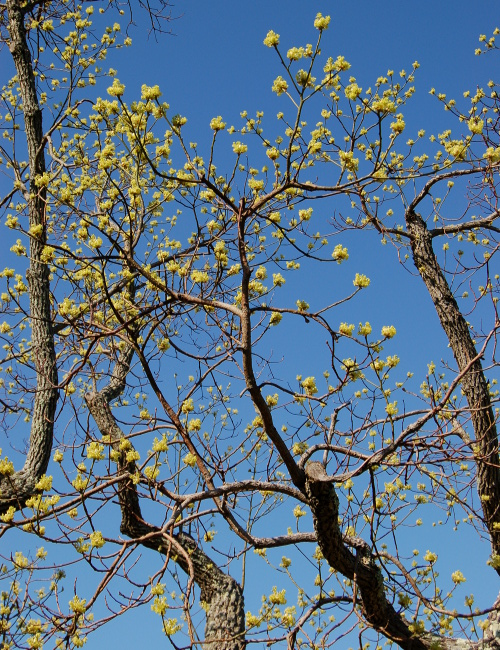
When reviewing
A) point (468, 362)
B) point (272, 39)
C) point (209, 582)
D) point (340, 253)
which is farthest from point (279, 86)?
point (209, 582)

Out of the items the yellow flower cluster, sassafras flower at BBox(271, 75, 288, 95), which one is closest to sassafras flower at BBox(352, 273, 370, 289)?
the yellow flower cluster

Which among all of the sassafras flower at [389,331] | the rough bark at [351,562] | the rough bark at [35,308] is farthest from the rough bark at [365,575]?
the rough bark at [35,308]

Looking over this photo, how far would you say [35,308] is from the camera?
5.79 meters

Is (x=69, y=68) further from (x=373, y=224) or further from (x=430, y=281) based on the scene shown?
(x=430, y=281)

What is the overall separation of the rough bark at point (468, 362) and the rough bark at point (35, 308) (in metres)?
3.53

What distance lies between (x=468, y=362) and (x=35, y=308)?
382cm

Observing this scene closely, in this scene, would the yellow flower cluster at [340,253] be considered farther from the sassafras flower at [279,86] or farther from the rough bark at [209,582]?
the rough bark at [209,582]

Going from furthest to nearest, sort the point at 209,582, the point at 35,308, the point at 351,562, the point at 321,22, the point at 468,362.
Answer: the point at 35,308
the point at 209,582
the point at 468,362
the point at 351,562
the point at 321,22

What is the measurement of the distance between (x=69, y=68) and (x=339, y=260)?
5048 millimetres

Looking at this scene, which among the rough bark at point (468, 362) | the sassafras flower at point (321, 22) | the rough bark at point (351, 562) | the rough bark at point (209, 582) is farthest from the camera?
the rough bark at point (468, 362)

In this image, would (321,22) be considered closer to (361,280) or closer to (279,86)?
(279,86)

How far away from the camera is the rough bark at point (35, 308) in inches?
202

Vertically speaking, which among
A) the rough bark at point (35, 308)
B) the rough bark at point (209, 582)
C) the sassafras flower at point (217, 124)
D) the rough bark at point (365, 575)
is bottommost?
the rough bark at point (365, 575)

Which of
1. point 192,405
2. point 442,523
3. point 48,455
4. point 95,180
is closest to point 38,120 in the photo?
point 95,180
